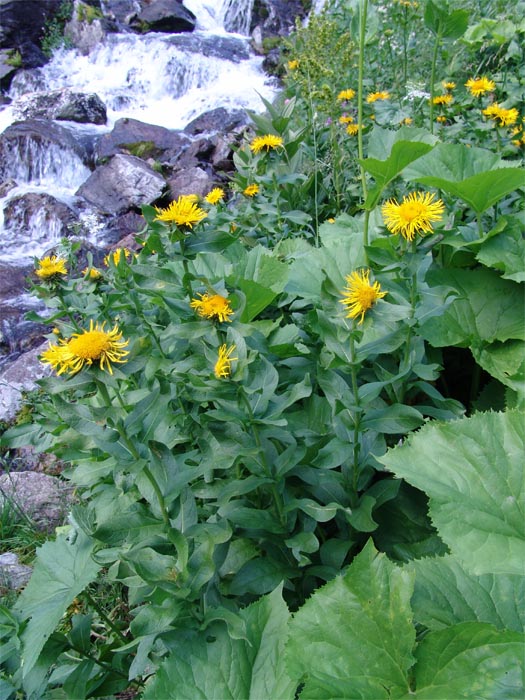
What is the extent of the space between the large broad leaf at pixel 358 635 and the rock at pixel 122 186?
20.7ft

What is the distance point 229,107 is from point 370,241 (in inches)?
312

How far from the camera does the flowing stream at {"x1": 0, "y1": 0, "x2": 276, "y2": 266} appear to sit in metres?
7.96

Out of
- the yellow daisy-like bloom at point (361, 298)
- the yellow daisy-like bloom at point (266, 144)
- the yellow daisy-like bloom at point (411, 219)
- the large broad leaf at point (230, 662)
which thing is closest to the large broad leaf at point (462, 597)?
the large broad leaf at point (230, 662)

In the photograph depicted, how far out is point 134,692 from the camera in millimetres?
1640

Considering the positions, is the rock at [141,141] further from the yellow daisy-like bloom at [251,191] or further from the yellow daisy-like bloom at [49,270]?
the yellow daisy-like bloom at [49,270]

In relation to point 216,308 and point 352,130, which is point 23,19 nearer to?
point 352,130

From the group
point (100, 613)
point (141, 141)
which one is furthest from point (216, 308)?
point (141, 141)

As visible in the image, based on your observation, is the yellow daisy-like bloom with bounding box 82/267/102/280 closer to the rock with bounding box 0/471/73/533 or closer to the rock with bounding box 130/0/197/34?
the rock with bounding box 0/471/73/533

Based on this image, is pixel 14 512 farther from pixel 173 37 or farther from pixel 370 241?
pixel 173 37

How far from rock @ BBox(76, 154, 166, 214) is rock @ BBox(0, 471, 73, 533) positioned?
4.63 meters

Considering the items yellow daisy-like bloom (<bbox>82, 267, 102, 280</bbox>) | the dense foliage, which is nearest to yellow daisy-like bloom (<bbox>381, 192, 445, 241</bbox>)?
the dense foliage

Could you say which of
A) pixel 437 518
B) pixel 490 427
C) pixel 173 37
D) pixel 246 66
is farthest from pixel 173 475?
pixel 173 37

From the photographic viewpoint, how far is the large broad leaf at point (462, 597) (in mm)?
992

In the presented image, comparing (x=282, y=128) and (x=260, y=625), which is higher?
(x=282, y=128)
